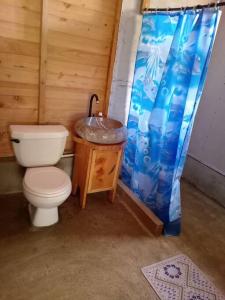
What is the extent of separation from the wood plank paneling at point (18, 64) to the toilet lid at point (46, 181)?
0.46 meters

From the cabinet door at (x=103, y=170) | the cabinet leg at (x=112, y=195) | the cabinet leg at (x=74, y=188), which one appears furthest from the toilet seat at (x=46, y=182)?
the cabinet leg at (x=112, y=195)

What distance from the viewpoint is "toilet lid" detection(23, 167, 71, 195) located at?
182 cm

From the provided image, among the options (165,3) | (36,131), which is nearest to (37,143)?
(36,131)

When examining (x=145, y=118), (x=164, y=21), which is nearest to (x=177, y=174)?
(x=145, y=118)

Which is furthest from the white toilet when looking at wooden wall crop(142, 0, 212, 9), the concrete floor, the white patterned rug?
wooden wall crop(142, 0, 212, 9)

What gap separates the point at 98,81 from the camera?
242cm

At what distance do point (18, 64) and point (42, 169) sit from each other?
0.92 m

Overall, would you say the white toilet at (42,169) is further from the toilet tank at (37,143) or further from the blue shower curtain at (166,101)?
the blue shower curtain at (166,101)

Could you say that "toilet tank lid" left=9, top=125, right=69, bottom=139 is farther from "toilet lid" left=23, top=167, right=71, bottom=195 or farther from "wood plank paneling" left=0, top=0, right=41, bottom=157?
"toilet lid" left=23, top=167, right=71, bottom=195

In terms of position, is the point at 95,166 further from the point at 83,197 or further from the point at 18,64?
the point at 18,64

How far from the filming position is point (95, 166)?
2.24 m

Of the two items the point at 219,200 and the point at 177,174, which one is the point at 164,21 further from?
the point at 219,200

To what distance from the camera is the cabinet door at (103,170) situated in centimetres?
222

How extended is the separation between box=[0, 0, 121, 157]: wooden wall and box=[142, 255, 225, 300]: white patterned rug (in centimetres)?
155
